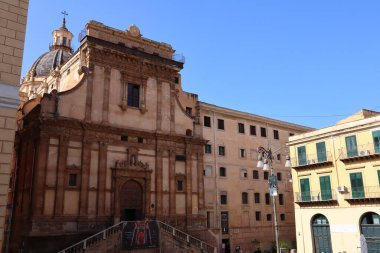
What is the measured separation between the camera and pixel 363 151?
1161 inches

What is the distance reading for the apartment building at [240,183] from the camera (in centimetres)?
4020

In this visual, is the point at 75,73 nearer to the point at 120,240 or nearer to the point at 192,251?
the point at 120,240

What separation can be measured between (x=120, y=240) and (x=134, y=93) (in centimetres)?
1387

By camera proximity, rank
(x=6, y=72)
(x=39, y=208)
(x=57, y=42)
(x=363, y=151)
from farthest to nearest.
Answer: (x=57, y=42) < (x=363, y=151) < (x=39, y=208) < (x=6, y=72)

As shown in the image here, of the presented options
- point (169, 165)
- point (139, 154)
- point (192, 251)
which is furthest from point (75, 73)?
point (192, 251)

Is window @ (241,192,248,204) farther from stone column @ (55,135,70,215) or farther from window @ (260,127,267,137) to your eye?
stone column @ (55,135,70,215)

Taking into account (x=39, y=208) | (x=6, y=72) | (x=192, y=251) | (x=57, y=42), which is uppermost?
(x=57, y=42)

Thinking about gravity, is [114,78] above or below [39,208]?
above

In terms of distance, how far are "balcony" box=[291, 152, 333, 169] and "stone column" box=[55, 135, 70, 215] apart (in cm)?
2050

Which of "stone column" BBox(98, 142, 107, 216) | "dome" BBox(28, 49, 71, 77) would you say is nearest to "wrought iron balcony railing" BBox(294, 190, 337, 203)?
"stone column" BBox(98, 142, 107, 216)

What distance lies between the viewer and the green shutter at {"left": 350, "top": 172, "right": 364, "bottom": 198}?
95.3 ft

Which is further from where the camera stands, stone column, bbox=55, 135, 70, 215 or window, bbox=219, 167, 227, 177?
window, bbox=219, 167, 227, 177

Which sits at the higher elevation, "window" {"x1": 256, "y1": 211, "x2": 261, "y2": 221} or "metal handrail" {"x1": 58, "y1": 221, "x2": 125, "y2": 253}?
"window" {"x1": 256, "y1": 211, "x2": 261, "y2": 221}

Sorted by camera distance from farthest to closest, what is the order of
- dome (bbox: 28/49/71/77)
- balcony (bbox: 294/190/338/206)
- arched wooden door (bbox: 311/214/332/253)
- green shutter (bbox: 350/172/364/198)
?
dome (bbox: 28/49/71/77), arched wooden door (bbox: 311/214/332/253), balcony (bbox: 294/190/338/206), green shutter (bbox: 350/172/364/198)
